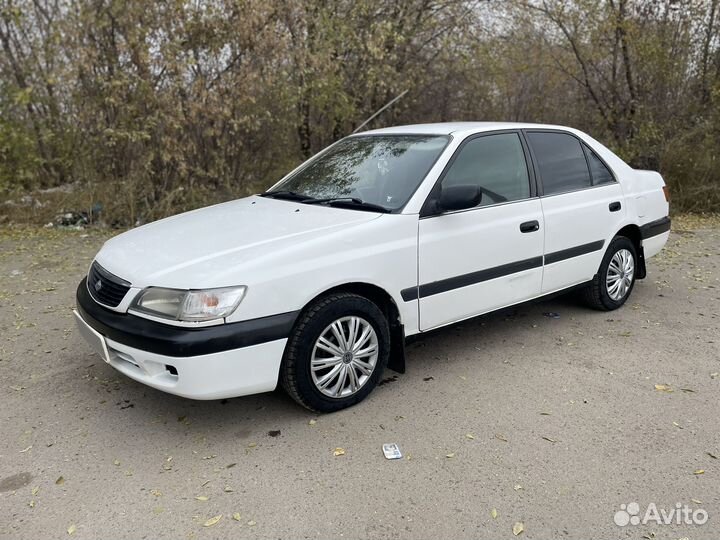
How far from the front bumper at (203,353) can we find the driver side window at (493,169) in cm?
161

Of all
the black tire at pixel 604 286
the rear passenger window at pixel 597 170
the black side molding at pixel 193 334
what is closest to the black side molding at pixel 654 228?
the black tire at pixel 604 286

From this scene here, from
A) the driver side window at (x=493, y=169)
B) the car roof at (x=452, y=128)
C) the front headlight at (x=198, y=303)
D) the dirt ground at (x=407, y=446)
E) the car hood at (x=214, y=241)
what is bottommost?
the dirt ground at (x=407, y=446)

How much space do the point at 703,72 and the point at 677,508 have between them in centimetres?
1043

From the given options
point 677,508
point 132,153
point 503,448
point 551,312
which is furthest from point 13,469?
point 132,153

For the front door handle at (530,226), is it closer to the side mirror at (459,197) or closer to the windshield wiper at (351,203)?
the side mirror at (459,197)

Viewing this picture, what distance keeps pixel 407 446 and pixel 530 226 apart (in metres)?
1.89

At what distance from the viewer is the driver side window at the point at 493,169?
4.01 meters

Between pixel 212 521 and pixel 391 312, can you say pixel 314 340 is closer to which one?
pixel 391 312

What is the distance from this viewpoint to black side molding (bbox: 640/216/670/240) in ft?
17.4

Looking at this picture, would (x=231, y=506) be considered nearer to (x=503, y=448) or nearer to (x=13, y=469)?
(x=13, y=469)

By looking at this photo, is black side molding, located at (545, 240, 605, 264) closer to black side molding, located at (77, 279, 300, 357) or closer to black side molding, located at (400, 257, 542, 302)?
black side molding, located at (400, 257, 542, 302)

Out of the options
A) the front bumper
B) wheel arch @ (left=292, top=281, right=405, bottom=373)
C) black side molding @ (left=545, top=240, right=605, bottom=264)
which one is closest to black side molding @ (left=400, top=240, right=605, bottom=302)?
black side molding @ (left=545, top=240, right=605, bottom=264)

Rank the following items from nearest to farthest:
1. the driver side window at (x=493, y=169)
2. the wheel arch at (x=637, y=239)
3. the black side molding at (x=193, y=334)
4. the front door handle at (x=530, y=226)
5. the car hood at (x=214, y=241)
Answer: the black side molding at (x=193, y=334)
the car hood at (x=214, y=241)
the driver side window at (x=493, y=169)
the front door handle at (x=530, y=226)
the wheel arch at (x=637, y=239)

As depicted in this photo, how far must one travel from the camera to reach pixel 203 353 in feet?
9.81
